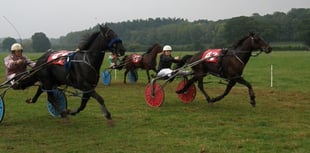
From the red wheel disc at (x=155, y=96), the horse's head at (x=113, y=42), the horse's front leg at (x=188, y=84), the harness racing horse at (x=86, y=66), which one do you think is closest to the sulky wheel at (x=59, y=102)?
the harness racing horse at (x=86, y=66)

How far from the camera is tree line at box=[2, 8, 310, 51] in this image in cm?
6562

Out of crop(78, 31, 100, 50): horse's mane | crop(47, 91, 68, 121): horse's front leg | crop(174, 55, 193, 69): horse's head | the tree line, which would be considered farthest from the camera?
the tree line

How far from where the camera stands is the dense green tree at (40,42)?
2037 cm

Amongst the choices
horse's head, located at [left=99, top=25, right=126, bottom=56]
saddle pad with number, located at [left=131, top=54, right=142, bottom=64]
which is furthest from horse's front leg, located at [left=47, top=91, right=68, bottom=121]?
saddle pad with number, located at [left=131, top=54, right=142, bottom=64]

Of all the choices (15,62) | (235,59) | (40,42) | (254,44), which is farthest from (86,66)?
(40,42)

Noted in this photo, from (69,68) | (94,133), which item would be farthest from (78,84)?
(94,133)

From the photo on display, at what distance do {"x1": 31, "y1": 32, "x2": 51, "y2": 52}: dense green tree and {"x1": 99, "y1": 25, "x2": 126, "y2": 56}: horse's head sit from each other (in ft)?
34.7

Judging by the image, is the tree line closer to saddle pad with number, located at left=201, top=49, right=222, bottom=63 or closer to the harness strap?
saddle pad with number, located at left=201, top=49, right=222, bottom=63

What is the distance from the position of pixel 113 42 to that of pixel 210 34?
93031 mm

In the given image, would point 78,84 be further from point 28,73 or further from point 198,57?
point 198,57

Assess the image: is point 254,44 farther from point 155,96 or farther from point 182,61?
point 155,96

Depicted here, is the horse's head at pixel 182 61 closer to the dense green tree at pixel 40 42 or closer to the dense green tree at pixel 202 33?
the dense green tree at pixel 40 42

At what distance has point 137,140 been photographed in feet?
28.0

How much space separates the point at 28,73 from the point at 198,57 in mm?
5565
